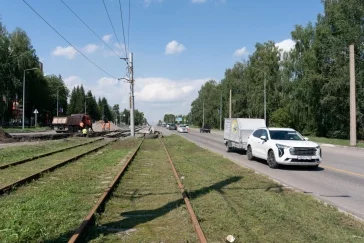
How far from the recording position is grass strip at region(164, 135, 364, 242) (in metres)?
5.86

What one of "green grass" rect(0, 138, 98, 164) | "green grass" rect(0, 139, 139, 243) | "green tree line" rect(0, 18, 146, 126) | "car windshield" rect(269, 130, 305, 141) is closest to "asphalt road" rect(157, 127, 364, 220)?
"car windshield" rect(269, 130, 305, 141)

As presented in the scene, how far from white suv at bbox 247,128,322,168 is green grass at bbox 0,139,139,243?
6.48 metres

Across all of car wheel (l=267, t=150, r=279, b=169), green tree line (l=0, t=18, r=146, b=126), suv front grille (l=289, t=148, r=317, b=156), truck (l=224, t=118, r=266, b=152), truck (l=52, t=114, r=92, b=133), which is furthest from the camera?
green tree line (l=0, t=18, r=146, b=126)

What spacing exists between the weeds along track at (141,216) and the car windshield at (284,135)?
6.83 meters

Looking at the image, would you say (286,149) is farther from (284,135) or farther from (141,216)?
(141,216)

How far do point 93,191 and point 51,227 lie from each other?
3.32m

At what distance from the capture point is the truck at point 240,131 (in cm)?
2164

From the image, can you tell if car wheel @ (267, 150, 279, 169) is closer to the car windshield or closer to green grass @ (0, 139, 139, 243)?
the car windshield

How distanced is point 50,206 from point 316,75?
47.3m

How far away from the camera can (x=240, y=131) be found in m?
21.7

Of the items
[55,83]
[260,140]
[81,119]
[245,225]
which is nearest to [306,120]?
[81,119]

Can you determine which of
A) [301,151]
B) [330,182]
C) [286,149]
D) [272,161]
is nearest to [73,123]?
[272,161]

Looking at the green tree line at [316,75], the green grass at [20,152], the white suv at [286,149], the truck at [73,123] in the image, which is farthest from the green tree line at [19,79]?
the white suv at [286,149]

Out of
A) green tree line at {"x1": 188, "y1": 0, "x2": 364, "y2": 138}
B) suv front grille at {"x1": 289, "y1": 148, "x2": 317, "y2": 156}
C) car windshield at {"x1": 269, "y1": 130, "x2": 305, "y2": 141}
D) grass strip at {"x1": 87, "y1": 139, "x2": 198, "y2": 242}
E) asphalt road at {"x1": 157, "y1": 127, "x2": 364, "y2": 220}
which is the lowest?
asphalt road at {"x1": 157, "y1": 127, "x2": 364, "y2": 220}
